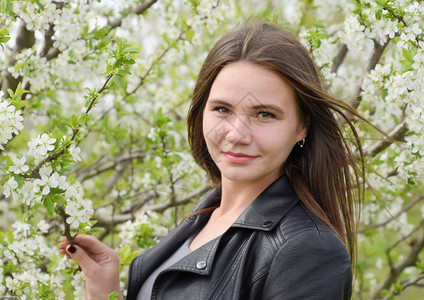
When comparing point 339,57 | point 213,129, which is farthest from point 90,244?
point 339,57

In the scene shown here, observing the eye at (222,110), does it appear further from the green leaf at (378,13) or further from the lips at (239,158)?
the green leaf at (378,13)

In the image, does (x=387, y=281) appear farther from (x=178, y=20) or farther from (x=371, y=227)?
(x=178, y=20)

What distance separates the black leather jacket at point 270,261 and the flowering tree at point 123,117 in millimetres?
510

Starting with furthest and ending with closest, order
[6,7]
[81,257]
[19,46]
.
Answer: [19,46] < [6,7] < [81,257]

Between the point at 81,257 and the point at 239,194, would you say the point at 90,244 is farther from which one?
the point at 239,194

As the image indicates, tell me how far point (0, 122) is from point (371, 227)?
297 centimetres

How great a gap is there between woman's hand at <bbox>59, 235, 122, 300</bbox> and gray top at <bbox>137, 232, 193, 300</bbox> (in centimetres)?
17

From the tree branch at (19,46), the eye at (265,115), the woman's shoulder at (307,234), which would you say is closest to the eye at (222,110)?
the eye at (265,115)

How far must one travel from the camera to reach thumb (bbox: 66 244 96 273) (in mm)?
2242

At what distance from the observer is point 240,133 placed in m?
1.83

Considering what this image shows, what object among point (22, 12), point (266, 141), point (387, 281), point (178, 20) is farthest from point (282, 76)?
Answer: point (387, 281)

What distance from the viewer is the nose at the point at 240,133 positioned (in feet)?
5.98

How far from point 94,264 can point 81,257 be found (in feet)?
0.23

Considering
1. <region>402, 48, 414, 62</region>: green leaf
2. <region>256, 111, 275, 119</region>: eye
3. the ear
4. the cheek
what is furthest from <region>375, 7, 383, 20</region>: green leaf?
the cheek
